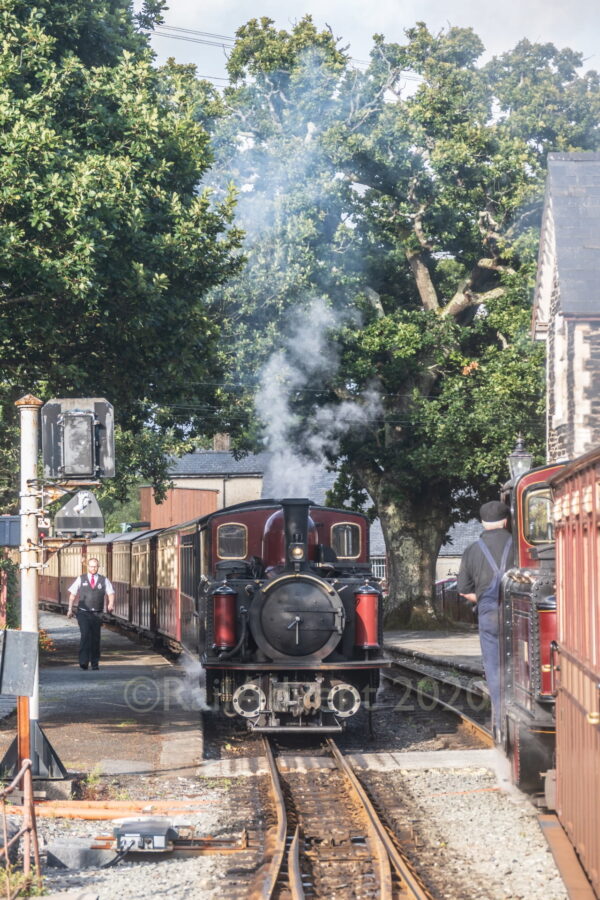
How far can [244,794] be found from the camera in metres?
9.91

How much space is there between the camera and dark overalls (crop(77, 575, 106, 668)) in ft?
61.7

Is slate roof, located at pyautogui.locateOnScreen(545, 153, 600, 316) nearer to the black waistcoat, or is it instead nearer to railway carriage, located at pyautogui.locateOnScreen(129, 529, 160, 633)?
railway carriage, located at pyautogui.locateOnScreen(129, 529, 160, 633)

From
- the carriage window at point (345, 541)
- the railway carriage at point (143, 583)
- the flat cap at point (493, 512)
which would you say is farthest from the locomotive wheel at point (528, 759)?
the railway carriage at point (143, 583)

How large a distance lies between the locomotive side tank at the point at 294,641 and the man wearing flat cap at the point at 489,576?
2.24 metres

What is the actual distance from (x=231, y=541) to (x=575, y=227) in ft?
47.5

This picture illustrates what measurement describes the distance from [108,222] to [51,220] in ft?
3.18

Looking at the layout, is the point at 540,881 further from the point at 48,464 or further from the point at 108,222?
the point at 108,222

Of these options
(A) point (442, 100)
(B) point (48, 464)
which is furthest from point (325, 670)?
(A) point (442, 100)

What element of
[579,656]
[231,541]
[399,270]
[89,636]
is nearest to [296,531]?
[231,541]

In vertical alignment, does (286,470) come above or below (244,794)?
above

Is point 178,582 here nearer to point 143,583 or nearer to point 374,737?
point 374,737

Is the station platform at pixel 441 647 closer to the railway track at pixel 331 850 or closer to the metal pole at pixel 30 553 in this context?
the railway track at pixel 331 850

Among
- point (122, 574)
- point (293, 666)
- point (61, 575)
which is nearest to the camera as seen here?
point (293, 666)

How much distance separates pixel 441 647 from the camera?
26.5 metres
